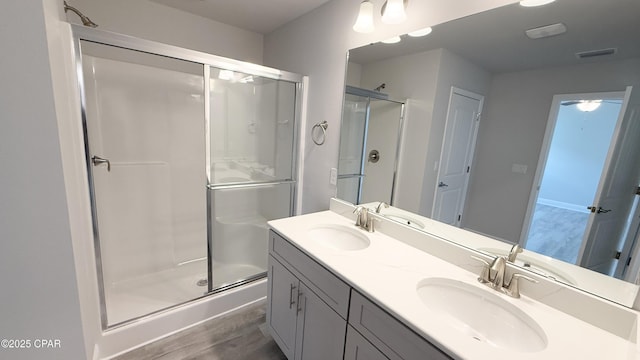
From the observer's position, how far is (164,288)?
86.4 inches

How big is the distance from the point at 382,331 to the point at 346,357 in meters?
0.27

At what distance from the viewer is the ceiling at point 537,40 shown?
0.89 meters

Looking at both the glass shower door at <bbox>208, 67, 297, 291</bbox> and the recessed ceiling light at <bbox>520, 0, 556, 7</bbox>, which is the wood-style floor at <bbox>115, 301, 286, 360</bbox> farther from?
the recessed ceiling light at <bbox>520, 0, 556, 7</bbox>

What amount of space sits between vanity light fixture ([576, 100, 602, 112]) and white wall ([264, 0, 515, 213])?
792mm

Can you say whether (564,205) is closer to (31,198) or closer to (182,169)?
(31,198)

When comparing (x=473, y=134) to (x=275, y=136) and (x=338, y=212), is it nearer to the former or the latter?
(x=338, y=212)

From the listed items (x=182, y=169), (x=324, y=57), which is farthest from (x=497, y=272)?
(x=182, y=169)

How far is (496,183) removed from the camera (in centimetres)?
127

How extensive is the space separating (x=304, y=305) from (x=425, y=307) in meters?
0.66

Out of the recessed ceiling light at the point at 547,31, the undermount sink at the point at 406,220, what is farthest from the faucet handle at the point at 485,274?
the recessed ceiling light at the point at 547,31

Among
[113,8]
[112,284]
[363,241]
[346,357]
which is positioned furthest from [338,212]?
[113,8]

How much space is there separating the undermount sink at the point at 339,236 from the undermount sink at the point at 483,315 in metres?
0.52

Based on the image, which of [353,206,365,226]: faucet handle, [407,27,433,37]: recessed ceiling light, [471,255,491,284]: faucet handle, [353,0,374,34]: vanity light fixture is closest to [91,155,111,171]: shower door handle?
[353,206,365,226]: faucet handle

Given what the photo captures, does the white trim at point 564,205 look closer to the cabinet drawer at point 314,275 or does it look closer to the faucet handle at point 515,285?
the faucet handle at point 515,285
